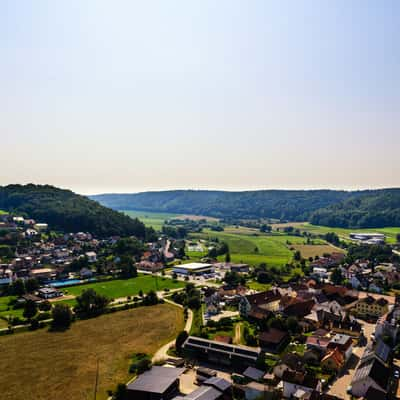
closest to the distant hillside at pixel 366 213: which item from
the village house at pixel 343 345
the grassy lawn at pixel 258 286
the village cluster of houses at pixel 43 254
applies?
the grassy lawn at pixel 258 286

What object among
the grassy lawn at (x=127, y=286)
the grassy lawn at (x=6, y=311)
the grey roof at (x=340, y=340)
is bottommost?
the grassy lawn at (x=127, y=286)

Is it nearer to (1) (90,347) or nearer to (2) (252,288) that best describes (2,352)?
(1) (90,347)

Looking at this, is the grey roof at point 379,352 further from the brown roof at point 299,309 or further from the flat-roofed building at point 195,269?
the flat-roofed building at point 195,269

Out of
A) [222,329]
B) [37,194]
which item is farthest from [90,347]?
[37,194]

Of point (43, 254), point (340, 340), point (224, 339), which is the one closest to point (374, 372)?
point (340, 340)

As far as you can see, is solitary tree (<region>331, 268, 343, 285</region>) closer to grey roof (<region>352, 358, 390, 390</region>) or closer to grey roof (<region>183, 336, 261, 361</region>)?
grey roof (<region>352, 358, 390, 390</region>)

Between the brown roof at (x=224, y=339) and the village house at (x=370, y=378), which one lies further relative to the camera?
the brown roof at (x=224, y=339)
